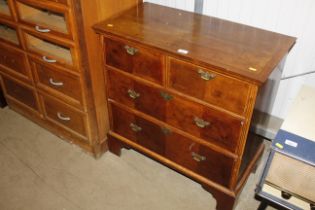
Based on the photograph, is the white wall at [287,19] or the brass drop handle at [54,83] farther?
the brass drop handle at [54,83]

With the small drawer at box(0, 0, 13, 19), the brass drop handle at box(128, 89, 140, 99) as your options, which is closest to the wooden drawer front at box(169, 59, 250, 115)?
the brass drop handle at box(128, 89, 140, 99)

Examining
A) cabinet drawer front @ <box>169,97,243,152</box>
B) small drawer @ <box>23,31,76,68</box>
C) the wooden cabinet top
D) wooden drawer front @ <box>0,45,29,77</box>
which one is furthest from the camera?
wooden drawer front @ <box>0,45,29,77</box>

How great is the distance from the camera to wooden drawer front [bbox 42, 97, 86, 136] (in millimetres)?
2100

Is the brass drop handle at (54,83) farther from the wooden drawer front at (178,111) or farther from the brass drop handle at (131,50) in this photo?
the brass drop handle at (131,50)

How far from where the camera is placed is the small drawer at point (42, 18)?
1.77 metres

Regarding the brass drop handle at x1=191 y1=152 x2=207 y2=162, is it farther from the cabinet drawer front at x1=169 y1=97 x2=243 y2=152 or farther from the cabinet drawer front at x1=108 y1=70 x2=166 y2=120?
the cabinet drawer front at x1=108 y1=70 x2=166 y2=120

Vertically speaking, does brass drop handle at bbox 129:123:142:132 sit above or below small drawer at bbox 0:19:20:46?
below

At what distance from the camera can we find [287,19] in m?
1.77

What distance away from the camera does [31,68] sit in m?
2.14

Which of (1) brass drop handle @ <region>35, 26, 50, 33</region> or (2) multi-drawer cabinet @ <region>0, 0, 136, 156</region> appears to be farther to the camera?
(1) brass drop handle @ <region>35, 26, 50, 33</region>

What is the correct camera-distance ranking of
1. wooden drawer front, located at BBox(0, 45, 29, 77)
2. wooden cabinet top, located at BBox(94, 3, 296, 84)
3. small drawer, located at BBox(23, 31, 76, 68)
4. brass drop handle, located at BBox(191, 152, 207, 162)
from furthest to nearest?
wooden drawer front, located at BBox(0, 45, 29, 77)
small drawer, located at BBox(23, 31, 76, 68)
brass drop handle, located at BBox(191, 152, 207, 162)
wooden cabinet top, located at BBox(94, 3, 296, 84)

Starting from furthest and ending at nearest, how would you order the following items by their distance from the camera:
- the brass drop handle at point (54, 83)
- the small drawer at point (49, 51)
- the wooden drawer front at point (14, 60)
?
the wooden drawer front at point (14, 60)
the brass drop handle at point (54, 83)
the small drawer at point (49, 51)

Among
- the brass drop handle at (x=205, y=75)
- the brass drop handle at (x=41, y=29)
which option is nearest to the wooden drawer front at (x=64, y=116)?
the brass drop handle at (x=41, y=29)

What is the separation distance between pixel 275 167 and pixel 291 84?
60cm
